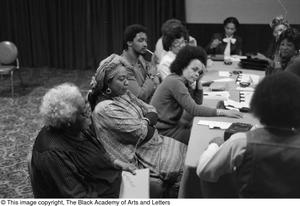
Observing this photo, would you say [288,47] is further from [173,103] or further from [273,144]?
[273,144]

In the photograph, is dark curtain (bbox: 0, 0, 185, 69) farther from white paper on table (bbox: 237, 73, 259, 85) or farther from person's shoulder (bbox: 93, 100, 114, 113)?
person's shoulder (bbox: 93, 100, 114, 113)

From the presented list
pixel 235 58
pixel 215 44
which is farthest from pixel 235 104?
pixel 215 44

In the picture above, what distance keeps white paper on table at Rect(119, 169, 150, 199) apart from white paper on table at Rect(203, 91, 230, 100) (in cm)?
117

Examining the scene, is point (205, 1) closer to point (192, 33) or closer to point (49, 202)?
point (192, 33)

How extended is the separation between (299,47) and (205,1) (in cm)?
311

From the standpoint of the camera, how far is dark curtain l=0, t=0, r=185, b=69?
6578mm

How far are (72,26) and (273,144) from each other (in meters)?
5.95

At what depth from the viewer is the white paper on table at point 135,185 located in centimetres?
199

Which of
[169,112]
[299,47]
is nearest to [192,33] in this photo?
[299,47]

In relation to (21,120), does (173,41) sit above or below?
above

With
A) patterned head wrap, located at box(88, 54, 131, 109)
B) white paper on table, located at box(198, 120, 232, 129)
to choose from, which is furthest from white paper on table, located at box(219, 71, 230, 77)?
patterned head wrap, located at box(88, 54, 131, 109)

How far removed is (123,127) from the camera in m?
2.27

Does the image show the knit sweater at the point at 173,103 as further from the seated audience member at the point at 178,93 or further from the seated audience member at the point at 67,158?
the seated audience member at the point at 67,158

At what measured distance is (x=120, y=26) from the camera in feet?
22.0
